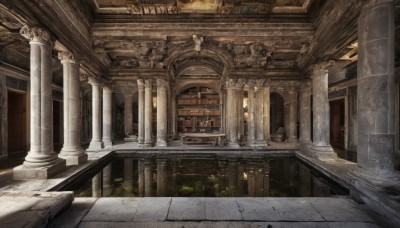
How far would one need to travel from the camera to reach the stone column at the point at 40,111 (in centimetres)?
459

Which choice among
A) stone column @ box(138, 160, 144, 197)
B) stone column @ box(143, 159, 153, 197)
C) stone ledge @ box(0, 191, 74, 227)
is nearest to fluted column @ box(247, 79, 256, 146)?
stone column @ box(143, 159, 153, 197)

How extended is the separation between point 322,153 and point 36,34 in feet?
29.1

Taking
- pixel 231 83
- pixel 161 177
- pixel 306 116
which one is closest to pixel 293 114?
pixel 306 116

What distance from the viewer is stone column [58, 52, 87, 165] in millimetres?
6250

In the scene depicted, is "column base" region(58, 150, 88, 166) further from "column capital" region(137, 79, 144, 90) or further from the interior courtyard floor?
"column capital" region(137, 79, 144, 90)

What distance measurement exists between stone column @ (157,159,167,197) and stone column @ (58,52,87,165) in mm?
2444

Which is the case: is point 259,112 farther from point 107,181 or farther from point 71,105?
point 71,105

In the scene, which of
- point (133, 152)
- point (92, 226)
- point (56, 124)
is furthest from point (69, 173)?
point (56, 124)

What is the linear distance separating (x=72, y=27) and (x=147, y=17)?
239cm

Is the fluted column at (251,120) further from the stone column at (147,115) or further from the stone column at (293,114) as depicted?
the stone column at (147,115)

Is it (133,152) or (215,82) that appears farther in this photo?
(215,82)

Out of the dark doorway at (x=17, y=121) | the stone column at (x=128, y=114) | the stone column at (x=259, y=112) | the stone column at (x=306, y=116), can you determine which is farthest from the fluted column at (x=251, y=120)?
the dark doorway at (x=17, y=121)

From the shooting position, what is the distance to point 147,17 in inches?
274

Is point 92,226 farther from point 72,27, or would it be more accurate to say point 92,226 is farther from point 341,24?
point 341,24
